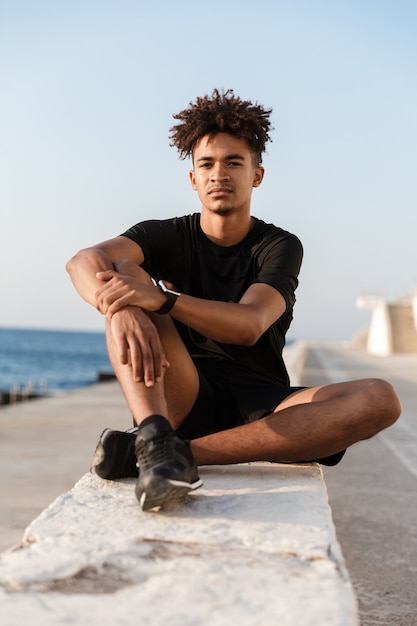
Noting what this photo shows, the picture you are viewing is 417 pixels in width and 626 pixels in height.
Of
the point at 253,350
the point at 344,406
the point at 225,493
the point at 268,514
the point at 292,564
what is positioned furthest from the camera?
the point at 253,350

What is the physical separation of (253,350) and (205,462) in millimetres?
715

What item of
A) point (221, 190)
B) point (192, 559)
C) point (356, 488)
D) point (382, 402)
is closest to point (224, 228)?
point (221, 190)

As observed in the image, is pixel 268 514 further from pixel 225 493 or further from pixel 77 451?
pixel 77 451

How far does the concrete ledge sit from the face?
5.18 feet

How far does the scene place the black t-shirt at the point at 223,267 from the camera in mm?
4043

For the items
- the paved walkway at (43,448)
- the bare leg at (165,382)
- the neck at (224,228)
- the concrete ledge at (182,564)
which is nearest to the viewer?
the concrete ledge at (182,564)

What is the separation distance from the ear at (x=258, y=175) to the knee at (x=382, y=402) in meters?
1.42

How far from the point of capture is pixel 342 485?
7.04 meters

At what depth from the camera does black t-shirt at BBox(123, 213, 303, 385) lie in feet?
13.3

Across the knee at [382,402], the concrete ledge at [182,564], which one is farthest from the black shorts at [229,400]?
the concrete ledge at [182,564]

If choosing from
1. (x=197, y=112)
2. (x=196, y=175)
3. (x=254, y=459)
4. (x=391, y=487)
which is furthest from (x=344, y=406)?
(x=391, y=487)

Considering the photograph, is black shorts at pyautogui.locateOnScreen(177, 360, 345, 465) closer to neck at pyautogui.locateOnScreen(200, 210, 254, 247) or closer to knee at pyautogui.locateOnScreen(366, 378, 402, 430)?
knee at pyautogui.locateOnScreen(366, 378, 402, 430)

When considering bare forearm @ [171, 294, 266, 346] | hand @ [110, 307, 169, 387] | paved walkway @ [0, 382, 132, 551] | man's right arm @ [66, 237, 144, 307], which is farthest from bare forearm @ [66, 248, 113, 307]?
paved walkway @ [0, 382, 132, 551]

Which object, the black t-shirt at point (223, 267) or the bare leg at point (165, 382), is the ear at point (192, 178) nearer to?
the black t-shirt at point (223, 267)
